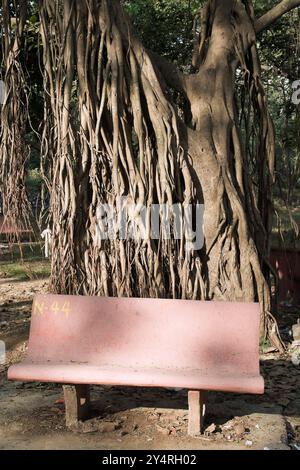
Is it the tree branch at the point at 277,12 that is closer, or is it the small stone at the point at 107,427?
the small stone at the point at 107,427

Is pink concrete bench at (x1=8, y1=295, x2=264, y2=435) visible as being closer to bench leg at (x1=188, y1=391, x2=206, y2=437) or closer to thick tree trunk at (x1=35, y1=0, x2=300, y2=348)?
bench leg at (x1=188, y1=391, x2=206, y2=437)

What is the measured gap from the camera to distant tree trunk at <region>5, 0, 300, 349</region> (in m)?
4.86

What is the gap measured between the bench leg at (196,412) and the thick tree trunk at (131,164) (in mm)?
1441

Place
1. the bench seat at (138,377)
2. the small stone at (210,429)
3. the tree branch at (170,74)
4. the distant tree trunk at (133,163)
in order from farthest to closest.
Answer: the tree branch at (170,74) → the distant tree trunk at (133,163) → the small stone at (210,429) → the bench seat at (138,377)

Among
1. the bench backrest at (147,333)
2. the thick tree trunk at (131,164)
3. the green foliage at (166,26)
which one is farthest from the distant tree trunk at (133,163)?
the green foliage at (166,26)

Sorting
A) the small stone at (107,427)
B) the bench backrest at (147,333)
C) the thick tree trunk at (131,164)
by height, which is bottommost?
the small stone at (107,427)

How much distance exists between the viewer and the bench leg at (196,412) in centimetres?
366

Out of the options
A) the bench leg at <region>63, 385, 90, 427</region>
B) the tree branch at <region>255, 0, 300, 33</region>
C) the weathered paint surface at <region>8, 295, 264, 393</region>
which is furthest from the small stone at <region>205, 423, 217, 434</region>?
the tree branch at <region>255, 0, 300, 33</region>

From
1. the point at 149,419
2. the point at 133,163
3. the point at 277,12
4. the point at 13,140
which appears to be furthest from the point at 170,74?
the point at 149,419

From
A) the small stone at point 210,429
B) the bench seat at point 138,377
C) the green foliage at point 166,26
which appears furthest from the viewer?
the green foliage at point 166,26

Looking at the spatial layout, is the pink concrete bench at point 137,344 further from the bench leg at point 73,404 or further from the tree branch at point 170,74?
the tree branch at point 170,74
